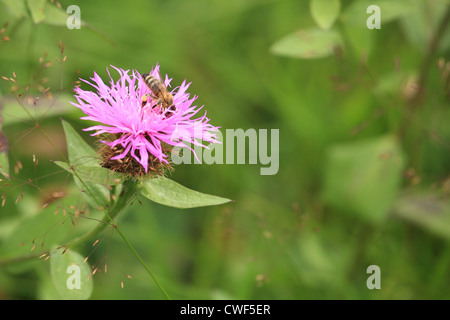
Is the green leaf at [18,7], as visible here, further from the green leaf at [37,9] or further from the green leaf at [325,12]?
the green leaf at [325,12]

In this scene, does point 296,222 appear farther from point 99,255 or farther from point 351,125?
point 99,255

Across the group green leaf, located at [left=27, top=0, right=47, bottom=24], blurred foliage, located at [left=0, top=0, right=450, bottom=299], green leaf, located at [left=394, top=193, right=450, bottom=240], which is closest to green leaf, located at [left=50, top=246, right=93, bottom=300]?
blurred foliage, located at [left=0, top=0, right=450, bottom=299]

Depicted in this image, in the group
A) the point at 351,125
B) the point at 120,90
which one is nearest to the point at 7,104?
the point at 120,90

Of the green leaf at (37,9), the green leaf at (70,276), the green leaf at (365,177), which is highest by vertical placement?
the green leaf at (37,9)

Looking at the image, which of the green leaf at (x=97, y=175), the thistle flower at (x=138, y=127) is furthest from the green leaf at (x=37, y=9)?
the green leaf at (x=97, y=175)

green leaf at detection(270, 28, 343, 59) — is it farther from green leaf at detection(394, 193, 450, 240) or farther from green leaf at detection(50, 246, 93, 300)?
green leaf at detection(50, 246, 93, 300)

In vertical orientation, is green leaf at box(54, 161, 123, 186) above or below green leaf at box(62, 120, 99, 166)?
below

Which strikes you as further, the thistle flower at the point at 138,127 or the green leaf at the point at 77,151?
the green leaf at the point at 77,151

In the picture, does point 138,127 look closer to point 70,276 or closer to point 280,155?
point 70,276
